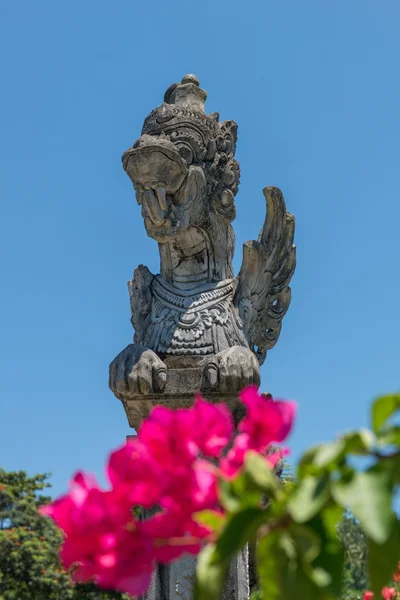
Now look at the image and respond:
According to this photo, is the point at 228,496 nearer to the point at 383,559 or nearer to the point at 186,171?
the point at 383,559

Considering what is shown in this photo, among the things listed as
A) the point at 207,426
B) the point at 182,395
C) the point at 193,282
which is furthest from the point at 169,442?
the point at 193,282

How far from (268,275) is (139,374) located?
1.47 meters

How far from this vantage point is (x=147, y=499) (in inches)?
58.2

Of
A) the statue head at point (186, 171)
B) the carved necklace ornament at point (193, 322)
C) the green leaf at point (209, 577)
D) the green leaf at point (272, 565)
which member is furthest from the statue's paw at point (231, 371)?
the green leaf at point (209, 577)

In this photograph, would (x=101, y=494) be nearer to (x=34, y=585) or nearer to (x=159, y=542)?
(x=159, y=542)

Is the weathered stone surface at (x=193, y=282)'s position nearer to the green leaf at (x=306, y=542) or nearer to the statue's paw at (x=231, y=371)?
the statue's paw at (x=231, y=371)

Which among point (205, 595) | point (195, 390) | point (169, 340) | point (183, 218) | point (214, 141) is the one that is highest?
point (214, 141)

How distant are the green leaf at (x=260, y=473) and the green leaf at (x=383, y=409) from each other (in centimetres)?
19

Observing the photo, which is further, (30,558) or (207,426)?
(30,558)

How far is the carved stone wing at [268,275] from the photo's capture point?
664 cm

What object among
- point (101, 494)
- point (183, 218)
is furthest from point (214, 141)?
point (101, 494)

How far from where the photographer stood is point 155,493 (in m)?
1.48

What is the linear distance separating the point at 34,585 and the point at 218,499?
66.4 ft

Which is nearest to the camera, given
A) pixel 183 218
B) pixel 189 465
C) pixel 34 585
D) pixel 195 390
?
pixel 189 465
